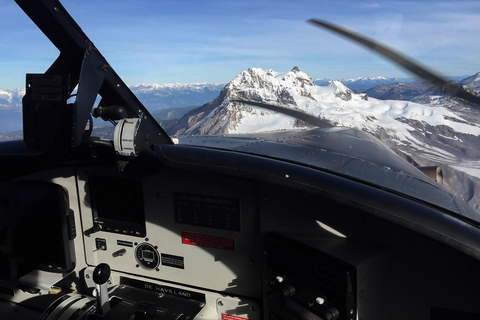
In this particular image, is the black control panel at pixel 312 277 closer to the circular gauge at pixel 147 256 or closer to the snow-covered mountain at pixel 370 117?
the snow-covered mountain at pixel 370 117

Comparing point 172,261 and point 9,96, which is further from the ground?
point 9,96

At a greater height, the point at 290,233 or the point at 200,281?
the point at 290,233

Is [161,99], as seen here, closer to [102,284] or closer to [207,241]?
[207,241]

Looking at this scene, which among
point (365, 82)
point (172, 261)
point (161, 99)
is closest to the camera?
point (365, 82)

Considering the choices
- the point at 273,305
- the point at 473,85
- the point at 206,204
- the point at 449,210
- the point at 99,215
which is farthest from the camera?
the point at 99,215

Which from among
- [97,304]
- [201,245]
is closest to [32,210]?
[97,304]

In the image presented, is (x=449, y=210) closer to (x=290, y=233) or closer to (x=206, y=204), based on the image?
(x=290, y=233)

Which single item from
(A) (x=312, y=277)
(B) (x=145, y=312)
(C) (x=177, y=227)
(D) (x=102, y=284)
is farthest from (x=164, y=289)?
(A) (x=312, y=277)

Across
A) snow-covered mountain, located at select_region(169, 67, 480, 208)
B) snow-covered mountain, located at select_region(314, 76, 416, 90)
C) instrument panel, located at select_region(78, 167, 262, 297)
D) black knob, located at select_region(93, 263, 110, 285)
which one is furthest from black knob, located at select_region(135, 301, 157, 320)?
snow-covered mountain, located at select_region(314, 76, 416, 90)
